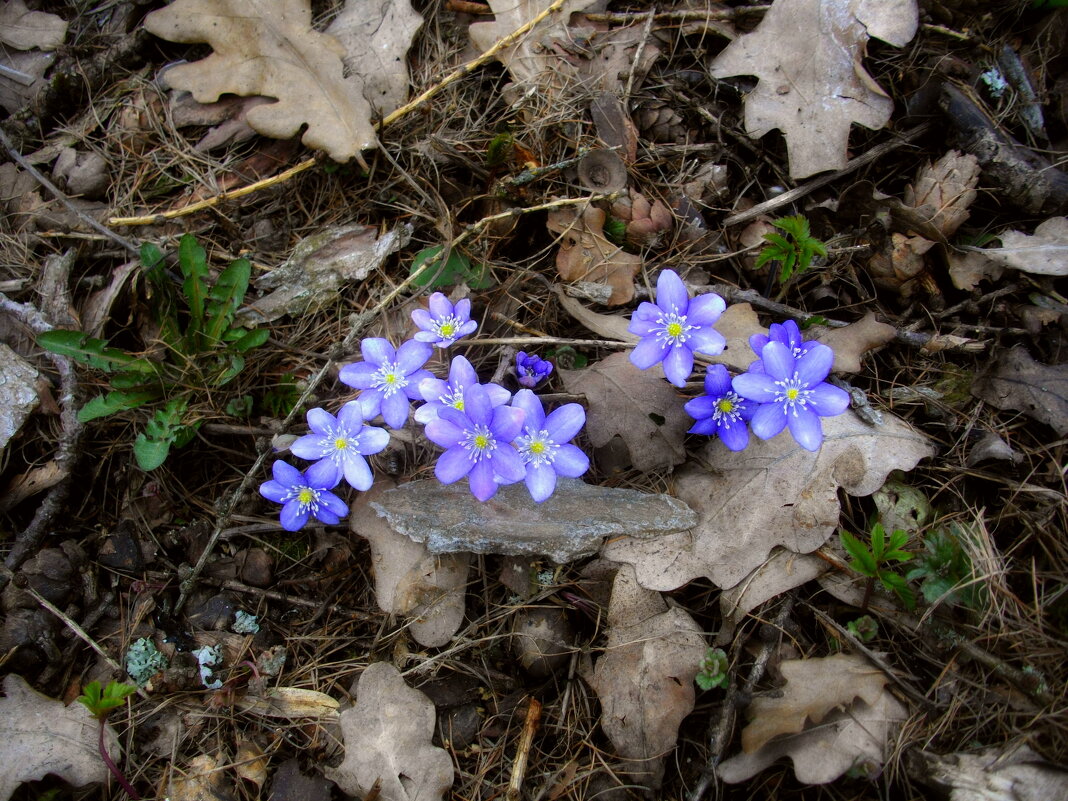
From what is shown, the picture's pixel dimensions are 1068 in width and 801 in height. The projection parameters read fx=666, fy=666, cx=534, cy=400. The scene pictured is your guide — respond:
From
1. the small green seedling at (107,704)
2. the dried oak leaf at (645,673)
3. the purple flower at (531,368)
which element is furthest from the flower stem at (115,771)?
the purple flower at (531,368)

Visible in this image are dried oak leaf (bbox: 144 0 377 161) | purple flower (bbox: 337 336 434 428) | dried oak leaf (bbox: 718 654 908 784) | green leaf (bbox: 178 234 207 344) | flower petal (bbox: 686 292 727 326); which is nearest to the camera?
dried oak leaf (bbox: 718 654 908 784)

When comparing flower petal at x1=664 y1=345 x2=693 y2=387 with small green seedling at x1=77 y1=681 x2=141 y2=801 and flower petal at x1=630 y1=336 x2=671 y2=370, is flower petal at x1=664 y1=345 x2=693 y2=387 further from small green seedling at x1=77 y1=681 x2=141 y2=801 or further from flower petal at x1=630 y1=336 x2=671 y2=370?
small green seedling at x1=77 y1=681 x2=141 y2=801

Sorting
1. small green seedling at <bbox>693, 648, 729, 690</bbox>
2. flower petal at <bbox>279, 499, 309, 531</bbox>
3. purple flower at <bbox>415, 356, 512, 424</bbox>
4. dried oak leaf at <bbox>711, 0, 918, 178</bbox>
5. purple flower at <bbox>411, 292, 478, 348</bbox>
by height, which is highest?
dried oak leaf at <bbox>711, 0, 918, 178</bbox>

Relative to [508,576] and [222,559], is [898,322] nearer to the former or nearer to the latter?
[508,576]

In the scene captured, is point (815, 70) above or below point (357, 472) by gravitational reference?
above

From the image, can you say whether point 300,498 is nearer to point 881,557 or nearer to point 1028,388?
point 881,557

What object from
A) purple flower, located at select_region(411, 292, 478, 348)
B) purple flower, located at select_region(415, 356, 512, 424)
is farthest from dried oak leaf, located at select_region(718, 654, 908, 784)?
purple flower, located at select_region(411, 292, 478, 348)

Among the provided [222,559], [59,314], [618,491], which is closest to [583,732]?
[618,491]

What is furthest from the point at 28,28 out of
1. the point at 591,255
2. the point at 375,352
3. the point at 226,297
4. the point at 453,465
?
the point at 453,465
